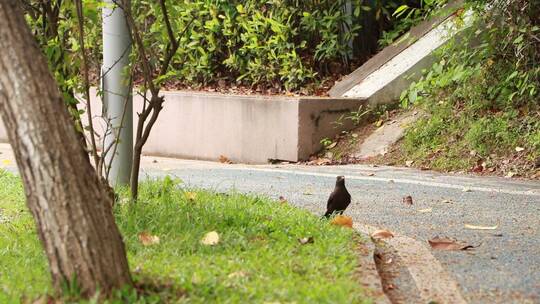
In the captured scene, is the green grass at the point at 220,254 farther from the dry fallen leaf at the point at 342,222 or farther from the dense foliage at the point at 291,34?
the dense foliage at the point at 291,34

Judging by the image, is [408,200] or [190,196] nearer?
[190,196]

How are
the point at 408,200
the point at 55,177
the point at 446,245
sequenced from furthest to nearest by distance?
the point at 408,200 < the point at 446,245 < the point at 55,177

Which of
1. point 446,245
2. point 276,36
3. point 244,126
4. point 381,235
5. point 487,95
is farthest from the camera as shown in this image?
point 276,36

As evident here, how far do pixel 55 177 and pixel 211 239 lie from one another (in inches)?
59.9

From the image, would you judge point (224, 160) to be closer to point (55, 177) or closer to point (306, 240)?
point (306, 240)

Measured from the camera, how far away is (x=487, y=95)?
10.4m

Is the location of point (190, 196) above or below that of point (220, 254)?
below

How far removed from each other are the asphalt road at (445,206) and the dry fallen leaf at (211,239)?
3.89ft

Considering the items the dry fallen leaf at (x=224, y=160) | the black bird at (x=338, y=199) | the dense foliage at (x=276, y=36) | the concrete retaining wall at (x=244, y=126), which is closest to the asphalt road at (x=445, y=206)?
the black bird at (x=338, y=199)

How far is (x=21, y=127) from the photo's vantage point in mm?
3785

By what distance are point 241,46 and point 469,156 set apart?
174 inches

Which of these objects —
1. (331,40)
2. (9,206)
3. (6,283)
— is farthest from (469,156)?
(6,283)

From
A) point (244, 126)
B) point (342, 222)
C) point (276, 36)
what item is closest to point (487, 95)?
point (244, 126)

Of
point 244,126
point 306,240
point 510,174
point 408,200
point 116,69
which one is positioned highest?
point 116,69
